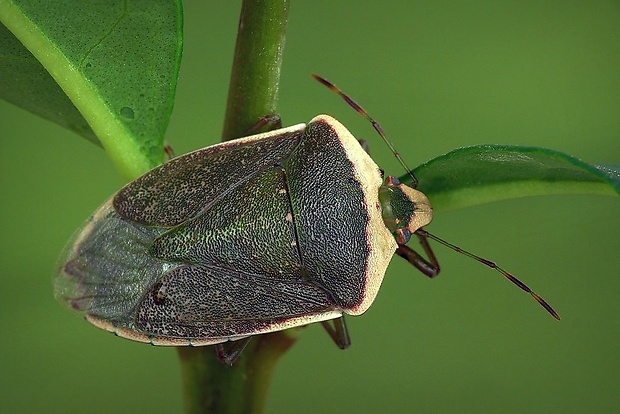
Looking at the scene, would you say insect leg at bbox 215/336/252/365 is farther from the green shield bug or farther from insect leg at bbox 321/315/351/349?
insect leg at bbox 321/315/351/349

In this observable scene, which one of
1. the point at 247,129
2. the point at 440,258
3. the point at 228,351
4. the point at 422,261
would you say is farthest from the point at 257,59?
the point at 440,258

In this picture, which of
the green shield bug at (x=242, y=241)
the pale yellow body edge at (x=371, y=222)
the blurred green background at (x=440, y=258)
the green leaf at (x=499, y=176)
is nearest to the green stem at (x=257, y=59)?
the green shield bug at (x=242, y=241)

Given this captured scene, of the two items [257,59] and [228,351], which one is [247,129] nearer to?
[257,59]

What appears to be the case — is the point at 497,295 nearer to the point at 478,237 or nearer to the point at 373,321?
the point at 478,237

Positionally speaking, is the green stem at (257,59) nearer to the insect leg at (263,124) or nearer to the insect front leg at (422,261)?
the insect leg at (263,124)

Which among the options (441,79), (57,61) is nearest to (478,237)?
(441,79)

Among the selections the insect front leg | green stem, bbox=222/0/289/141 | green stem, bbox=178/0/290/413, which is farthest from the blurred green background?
green stem, bbox=222/0/289/141
